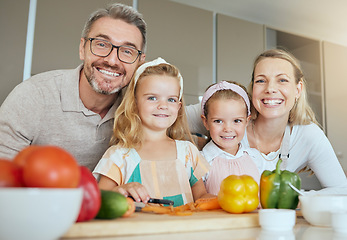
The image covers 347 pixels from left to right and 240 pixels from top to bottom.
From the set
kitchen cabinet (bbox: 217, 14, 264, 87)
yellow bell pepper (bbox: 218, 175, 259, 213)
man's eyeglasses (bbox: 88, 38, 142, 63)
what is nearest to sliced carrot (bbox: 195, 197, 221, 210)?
yellow bell pepper (bbox: 218, 175, 259, 213)

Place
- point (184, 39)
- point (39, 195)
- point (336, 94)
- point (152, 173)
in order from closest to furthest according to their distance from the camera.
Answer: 1. point (39, 195)
2. point (152, 173)
3. point (184, 39)
4. point (336, 94)

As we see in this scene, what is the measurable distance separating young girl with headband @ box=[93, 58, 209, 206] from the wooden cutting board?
1.82ft

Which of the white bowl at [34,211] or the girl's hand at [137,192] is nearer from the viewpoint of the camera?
the white bowl at [34,211]

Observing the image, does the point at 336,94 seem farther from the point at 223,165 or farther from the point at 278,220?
the point at 278,220

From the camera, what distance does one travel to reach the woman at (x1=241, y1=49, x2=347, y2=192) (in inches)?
70.6

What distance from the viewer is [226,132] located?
1639 mm

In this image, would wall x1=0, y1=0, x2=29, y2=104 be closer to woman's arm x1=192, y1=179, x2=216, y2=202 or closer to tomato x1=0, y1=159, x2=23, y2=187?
woman's arm x1=192, y1=179, x2=216, y2=202

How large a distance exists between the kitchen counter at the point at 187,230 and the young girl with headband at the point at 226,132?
0.78 meters

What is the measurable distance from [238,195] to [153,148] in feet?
2.14

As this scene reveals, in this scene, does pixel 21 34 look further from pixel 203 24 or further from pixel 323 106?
pixel 323 106

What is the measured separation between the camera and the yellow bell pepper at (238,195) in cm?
92

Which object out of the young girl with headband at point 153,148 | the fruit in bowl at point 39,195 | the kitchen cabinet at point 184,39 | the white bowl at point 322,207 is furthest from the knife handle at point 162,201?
the kitchen cabinet at point 184,39

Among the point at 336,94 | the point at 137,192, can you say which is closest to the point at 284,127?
the point at 137,192

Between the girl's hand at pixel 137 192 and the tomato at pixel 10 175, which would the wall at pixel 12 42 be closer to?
the girl's hand at pixel 137 192
